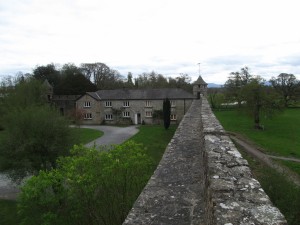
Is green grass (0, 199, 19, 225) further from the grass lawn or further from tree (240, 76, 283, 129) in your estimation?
tree (240, 76, 283, 129)

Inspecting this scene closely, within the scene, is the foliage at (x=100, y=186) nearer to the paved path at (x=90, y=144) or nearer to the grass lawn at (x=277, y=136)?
the paved path at (x=90, y=144)

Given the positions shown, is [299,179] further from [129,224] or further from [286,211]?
[129,224]

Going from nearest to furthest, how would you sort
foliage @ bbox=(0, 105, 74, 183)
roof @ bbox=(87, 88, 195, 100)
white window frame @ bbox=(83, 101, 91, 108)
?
1. foliage @ bbox=(0, 105, 74, 183)
2. roof @ bbox=(87, 88, 195, 100)
3. white window frame @ bbox=(83, 101, 91, 108)

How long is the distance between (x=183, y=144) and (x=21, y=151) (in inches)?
426

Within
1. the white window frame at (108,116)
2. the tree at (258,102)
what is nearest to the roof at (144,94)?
the white window frame at (108,116)

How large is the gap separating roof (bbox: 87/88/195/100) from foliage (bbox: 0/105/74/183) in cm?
2927

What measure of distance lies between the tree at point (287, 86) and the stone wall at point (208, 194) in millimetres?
64641

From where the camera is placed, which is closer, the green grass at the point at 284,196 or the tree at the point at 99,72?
the green grass at the point at 284,196

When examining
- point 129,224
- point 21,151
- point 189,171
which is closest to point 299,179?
point 189,171

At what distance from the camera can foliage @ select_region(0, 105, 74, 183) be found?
16.6 meters

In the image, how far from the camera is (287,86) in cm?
6612

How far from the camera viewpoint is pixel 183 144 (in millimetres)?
10453

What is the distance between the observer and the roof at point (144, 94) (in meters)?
45.5

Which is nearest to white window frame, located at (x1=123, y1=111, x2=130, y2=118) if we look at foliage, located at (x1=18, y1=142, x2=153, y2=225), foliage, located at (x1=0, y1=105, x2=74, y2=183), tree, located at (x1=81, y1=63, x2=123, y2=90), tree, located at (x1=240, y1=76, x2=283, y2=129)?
tree, located at (x1=240, y1=76, x2=283, y2=129)
